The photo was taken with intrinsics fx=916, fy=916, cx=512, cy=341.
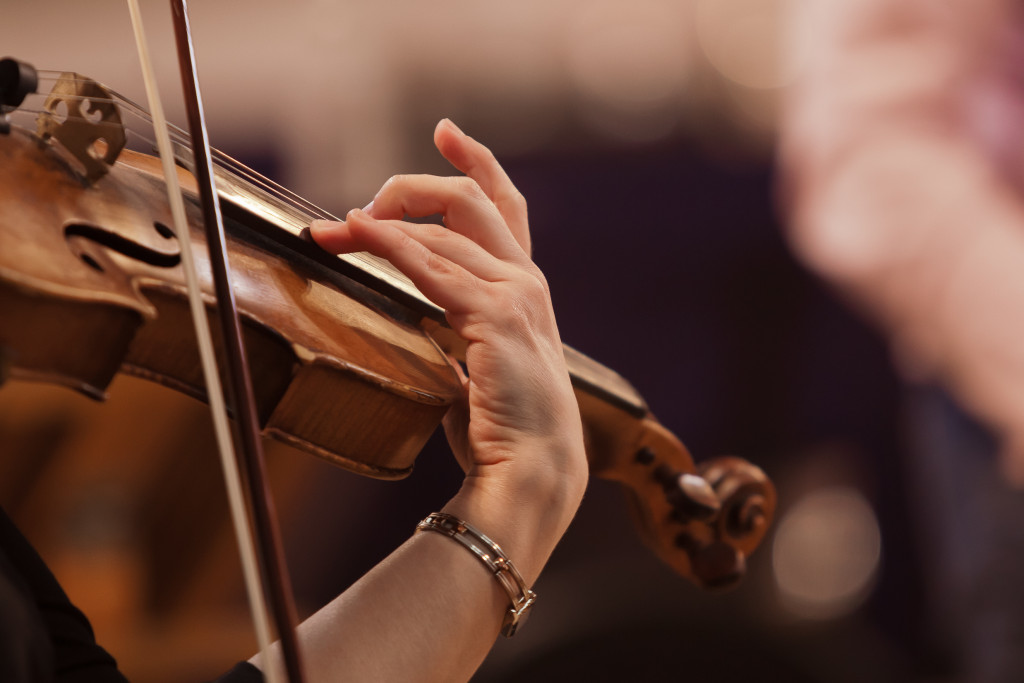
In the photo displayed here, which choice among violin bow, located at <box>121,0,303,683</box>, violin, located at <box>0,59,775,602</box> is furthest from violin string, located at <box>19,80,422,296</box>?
violin bow, located at <box>121,0,303,683</box>

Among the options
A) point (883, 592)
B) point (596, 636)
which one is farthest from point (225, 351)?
point (883, 592)

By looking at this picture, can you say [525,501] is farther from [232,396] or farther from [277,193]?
[277,193]

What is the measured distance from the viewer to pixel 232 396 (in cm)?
47

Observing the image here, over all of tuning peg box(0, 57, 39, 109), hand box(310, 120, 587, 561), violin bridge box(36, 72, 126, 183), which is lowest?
hand box(310, 120, 587, 561)

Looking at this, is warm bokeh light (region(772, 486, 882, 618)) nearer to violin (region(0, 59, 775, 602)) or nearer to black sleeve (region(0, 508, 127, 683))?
violin (region(0, 59, 775, 602))

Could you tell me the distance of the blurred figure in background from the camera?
1704 mm

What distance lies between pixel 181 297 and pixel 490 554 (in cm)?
23

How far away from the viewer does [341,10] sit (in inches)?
98.9

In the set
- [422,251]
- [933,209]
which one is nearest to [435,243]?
[422,251]

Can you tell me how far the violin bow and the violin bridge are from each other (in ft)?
0.13

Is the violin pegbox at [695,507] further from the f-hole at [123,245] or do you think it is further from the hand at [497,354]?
the f-hole at [123,245]

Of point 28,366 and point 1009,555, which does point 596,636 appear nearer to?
point 1009,555

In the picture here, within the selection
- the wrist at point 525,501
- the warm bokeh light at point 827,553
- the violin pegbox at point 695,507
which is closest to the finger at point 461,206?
the wrist at point 525,501

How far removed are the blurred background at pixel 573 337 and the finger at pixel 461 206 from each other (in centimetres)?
71
